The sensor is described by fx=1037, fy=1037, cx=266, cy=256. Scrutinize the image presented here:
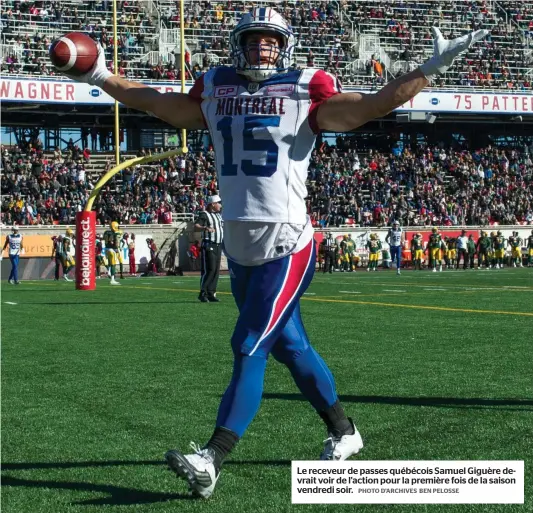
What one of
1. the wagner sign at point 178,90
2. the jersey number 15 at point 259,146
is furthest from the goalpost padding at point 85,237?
the jersey number 15 at point 259,146

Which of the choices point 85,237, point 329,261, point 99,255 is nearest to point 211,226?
point 85,237

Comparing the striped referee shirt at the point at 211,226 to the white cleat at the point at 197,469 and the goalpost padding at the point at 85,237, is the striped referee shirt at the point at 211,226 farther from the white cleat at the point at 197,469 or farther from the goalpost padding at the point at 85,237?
the white cleat at the point at 197,469

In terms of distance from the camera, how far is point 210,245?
582 inches

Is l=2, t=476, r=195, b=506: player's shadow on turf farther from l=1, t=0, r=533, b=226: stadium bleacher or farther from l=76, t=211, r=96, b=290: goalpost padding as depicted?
l=1, t=0, r=533, b=226: stadium bleacher

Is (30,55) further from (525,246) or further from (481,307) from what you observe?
(481,307)

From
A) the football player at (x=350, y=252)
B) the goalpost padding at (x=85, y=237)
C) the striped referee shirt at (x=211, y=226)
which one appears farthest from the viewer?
the football player at (x=350, y=252)

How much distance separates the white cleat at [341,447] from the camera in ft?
13.7

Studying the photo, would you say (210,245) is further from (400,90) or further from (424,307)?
(400,90)

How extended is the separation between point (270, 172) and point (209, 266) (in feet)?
35.7

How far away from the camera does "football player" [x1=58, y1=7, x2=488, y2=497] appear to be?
390 cm

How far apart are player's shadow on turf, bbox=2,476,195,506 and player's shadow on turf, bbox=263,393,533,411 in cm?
208

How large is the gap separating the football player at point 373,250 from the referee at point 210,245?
1883cm

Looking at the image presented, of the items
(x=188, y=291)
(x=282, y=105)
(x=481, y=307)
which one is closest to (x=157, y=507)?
(x=282, y=105)

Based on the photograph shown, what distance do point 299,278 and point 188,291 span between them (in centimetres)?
1454
